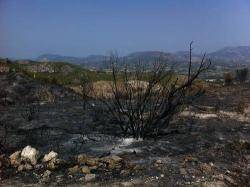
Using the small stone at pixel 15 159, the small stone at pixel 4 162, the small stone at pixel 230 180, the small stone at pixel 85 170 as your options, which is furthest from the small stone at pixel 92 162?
the small stone at pixel 230 180

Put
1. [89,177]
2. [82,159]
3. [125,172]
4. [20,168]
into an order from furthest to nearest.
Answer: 1. [82,159]
2. [20,168]
3. [125,172]
4. [89,177]

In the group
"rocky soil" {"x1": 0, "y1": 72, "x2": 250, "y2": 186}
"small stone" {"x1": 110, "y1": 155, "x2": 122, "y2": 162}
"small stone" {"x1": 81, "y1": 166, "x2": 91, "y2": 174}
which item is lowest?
"rocky soil" {"x1": 0, "y1": 72, "x2": 250, "y2": 186}

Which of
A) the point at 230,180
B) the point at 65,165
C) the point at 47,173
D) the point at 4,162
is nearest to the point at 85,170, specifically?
the point at 65,165

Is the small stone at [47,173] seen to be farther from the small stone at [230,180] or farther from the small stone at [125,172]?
the small stone at [230,180]

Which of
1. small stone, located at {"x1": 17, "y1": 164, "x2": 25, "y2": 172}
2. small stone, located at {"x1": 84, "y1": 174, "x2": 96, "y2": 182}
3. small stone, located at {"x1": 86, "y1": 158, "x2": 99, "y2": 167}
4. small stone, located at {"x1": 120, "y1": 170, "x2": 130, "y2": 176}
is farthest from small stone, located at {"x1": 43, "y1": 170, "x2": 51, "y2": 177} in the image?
small stone, located at {"x1": 120, "y1": 170, "x2": 130, "y2": 176}

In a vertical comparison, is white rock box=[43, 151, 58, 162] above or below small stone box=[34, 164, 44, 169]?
above

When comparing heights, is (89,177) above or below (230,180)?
above

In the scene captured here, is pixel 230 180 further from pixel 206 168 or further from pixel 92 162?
pixel 92 162

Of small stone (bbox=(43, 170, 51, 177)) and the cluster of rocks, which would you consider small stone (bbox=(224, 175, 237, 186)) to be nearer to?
the cluster of rocks

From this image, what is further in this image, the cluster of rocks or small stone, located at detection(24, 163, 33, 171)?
small stone, located at detection(24, 163, 33, 171)

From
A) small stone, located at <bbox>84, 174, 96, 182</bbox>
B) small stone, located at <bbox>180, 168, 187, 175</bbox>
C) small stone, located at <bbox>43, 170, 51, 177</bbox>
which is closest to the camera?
small stone, located at <bbox>84, 174, 96, 182</bbox>

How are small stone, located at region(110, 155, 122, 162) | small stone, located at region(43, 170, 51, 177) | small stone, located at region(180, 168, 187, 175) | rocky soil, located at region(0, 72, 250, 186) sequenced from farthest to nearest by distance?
small stone, located at region(110, 155, 122, 162) → small stone, located at region(180, 168, 187, 175) → small stone, located at region(43, 170, 51, 177) → rocky soil, located at region(0, 72, 250, 186)

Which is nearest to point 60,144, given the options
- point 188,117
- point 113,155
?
point 113,155

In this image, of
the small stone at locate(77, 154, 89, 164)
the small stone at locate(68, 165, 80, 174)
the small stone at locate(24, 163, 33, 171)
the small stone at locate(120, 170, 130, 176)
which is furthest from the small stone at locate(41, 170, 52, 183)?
the small stone at locate(120, 170, 130, 176)
